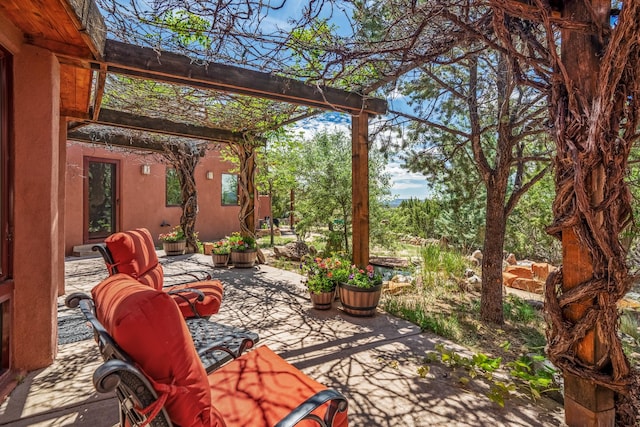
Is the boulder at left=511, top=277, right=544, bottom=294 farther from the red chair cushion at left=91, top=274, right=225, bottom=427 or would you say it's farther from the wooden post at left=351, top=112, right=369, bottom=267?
the red chair cushion at left=91, top=274, right=225, bottom=427

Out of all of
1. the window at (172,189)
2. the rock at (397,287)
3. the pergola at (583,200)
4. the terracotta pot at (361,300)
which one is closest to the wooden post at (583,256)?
the pergola at (583,200)

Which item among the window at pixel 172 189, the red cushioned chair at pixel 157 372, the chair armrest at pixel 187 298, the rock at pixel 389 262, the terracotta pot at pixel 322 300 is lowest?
the rock at pixel 389 262

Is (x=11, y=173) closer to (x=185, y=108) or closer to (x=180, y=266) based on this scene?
(x=185, y=108)

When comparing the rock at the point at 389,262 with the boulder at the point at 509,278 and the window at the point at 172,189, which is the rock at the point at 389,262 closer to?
the boulder at the point at 509,278

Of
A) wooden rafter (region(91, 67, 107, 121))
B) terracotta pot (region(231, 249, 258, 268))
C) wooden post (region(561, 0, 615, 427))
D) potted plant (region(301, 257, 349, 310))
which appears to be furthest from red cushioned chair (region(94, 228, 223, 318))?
terracotta pot (region(231, 249, 258, 268))

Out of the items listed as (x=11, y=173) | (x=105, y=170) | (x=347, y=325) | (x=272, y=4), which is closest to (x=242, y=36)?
(x=272, y=4)

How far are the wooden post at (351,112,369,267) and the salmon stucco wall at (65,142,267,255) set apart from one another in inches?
261

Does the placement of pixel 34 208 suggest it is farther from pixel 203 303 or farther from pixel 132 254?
pixel 203 303

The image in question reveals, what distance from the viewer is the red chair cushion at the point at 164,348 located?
35.6 inches

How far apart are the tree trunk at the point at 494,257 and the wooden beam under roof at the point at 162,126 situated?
4550 mm

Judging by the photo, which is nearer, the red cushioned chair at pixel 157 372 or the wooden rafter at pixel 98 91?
the red cushioned chair at pixel 157 372

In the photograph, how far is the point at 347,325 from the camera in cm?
324

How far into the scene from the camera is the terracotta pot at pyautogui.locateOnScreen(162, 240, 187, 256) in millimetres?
7258

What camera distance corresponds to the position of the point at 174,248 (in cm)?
731
